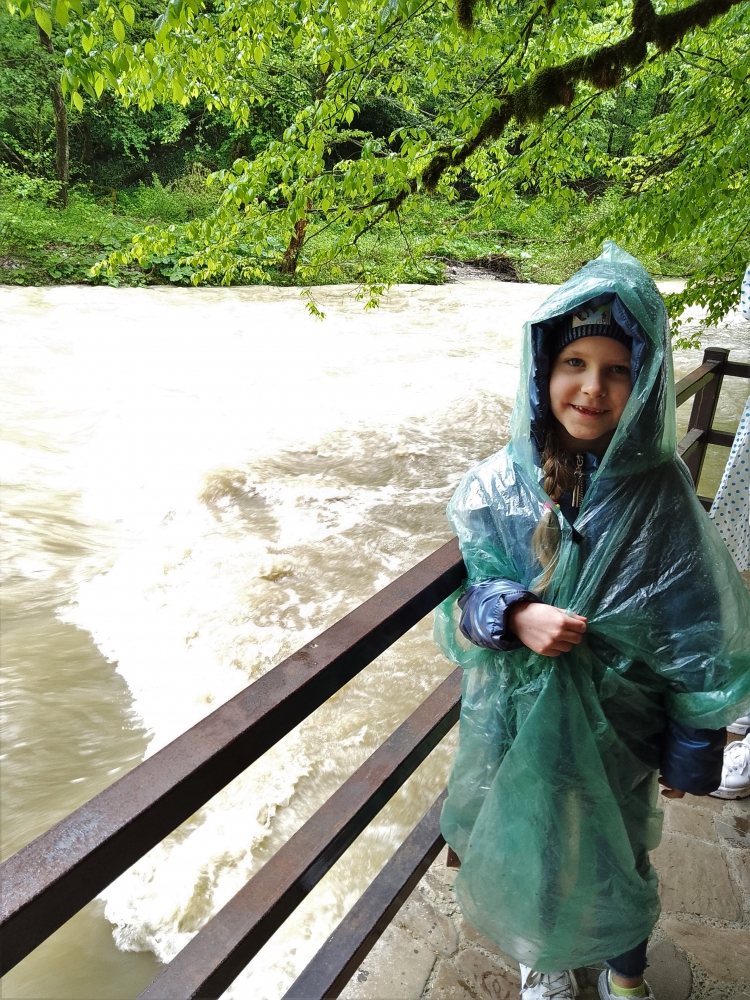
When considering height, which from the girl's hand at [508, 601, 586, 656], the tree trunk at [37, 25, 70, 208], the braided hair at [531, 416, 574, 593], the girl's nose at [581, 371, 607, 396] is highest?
the tree trunk at [37, 25, 70, 208]

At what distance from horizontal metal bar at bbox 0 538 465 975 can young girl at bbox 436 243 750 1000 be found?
0.26m

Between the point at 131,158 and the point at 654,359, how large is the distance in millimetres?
19276

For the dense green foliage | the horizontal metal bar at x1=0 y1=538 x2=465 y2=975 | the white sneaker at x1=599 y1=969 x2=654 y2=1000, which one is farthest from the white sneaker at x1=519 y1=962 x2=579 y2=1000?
the dense green foliage

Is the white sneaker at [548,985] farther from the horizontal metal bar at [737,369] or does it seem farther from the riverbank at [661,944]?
the horizontal metal bar at [737,369]

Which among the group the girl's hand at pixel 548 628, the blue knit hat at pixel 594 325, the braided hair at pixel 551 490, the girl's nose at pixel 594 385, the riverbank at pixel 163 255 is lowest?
the girl's hand at pixel 548 628

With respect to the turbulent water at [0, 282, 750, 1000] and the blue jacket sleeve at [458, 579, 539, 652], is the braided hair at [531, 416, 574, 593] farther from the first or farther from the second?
the turbulent water at [0, 282, 750, 1000]

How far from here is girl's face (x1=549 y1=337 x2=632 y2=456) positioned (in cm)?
120

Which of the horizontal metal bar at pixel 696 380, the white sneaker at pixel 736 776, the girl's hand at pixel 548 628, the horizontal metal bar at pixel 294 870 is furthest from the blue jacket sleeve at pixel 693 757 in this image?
the horizontal metal bar at pixel 696 380

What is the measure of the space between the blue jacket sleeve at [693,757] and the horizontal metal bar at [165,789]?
1.75ft

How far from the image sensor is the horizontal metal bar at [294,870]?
1.09m

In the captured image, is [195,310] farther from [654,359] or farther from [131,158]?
[654,359]

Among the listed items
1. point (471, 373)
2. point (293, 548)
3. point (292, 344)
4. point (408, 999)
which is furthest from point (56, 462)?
point (408, 999)

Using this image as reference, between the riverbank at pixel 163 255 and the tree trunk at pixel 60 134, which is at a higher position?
the tree trunk at pixel 60 134

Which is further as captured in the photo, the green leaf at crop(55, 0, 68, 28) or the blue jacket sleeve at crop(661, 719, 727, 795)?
the green leaf at crop(55, 0, 68, 28)
